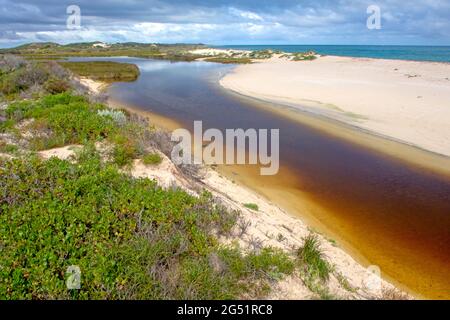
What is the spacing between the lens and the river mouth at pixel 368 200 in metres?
8.33

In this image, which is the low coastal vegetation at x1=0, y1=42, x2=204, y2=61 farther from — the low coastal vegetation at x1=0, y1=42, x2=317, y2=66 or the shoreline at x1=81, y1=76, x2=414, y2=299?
the shoreline at x1=81, y1=76, x2=414, y2=299

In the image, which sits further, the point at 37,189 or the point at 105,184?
the point at 105,184

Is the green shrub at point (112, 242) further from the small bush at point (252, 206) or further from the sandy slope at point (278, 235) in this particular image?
the small bush at point (252, 206)

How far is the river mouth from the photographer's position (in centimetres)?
833

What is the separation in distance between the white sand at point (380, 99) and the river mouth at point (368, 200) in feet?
9.29

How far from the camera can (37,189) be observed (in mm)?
6035

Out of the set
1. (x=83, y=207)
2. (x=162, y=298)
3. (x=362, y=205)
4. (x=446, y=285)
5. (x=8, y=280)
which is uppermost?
(x=83, y=207)

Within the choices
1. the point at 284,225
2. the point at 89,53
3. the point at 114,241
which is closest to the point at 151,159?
the point at 114,241

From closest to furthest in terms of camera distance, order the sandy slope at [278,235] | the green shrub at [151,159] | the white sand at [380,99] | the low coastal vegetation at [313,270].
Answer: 1. the low coastal vegetation at [313,270]
2. the sandy slope at [278,235]
3. the green shrub at [151,159]
4. the white sand at [380,99]

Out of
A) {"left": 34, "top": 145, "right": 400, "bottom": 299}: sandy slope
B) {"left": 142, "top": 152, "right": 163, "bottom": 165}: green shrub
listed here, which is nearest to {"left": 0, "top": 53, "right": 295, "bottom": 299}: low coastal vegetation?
{"left": 34, "top": 145, "right": 400, "bottom": 299}: sandy slope

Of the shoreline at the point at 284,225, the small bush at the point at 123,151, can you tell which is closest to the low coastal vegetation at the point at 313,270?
the shoreline at the point at 284,225
